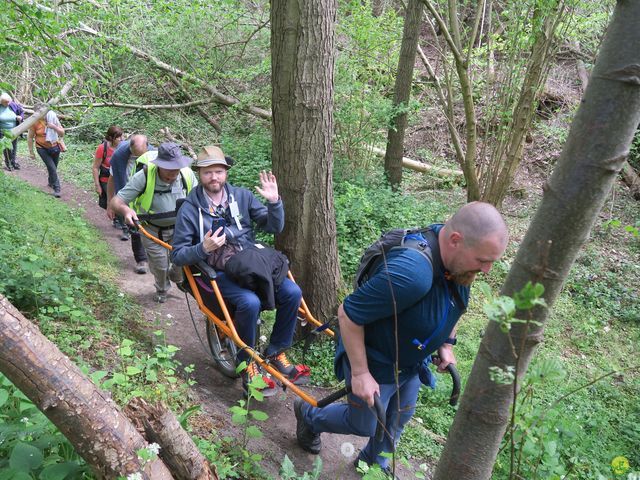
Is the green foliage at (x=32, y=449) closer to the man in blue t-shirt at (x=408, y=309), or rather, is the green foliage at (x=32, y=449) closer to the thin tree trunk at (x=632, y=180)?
the man in blue t-shirt at (x=408, y=309)

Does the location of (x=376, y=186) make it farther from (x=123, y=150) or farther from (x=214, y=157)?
(x=214, y=157)

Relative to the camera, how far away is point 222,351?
179 inches

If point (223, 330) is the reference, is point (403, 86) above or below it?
above

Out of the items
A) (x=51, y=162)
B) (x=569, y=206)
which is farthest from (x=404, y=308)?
(x=51, y=162)

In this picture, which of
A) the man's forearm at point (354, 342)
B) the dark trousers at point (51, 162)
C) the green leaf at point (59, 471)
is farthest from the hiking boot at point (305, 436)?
the dark trousers at point (51, 162)

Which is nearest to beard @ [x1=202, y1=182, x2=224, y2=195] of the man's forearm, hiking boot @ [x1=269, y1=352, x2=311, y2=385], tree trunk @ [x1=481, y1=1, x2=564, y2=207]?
hiking boot @ [x1=269, y1=352, x2=311, y2=385]

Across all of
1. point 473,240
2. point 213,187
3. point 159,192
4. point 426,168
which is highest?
point 473,240

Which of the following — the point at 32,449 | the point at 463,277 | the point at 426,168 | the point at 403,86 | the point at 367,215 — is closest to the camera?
the point at 32,449

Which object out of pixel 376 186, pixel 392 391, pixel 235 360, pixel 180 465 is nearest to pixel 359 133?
pixel 376 186

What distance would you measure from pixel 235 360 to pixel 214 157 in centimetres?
176

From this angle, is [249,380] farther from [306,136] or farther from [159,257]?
[159,257]

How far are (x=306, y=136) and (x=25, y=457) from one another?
3195 millimetres

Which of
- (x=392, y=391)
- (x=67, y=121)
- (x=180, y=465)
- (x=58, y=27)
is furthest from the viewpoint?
(x=67, y=121)

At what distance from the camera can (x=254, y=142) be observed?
33.8 ft
